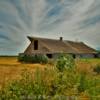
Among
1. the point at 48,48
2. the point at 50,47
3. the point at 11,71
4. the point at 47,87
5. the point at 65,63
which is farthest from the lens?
the point at 50,47

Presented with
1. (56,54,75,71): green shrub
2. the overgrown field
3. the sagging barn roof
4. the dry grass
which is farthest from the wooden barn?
the overgrown field

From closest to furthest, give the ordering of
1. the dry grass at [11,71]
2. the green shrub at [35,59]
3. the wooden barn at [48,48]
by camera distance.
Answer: the dry grass at [11,71] → the green shrub at [35,59] → the wooden barn at [48,48]

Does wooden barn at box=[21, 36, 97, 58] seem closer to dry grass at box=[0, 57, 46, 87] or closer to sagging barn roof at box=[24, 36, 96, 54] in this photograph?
sagging barn roof at box=[24, 36, 96, 54]

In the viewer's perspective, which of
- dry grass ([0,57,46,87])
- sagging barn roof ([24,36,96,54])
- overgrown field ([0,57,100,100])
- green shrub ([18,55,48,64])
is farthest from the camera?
sagging barn roof ([24,36,96,54])

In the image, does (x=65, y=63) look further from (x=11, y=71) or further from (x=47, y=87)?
(x=47, y=87)

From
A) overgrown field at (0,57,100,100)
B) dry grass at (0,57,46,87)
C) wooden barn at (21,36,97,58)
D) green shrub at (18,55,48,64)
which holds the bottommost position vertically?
overgrown field at (0,57,100,100)

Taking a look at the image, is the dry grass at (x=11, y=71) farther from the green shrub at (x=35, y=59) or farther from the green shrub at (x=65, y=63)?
the green shrub at (x=35, y=59)

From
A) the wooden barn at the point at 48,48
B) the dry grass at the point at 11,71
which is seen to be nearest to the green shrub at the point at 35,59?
the wooden barn at the point at 48,48

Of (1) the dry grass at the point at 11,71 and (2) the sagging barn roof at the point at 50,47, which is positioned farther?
(2) the sagging barn roof at the point at 50,47

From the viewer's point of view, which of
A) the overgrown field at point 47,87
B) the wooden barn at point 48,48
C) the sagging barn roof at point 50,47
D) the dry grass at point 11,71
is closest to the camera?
the overgrown field at point 47,87

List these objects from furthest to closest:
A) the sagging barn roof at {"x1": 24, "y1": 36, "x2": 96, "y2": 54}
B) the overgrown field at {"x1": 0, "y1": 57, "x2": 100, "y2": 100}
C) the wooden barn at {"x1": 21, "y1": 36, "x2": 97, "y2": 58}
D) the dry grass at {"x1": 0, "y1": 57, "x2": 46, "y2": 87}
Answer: the sagging barn roof at {"x1": 24, "y1": 36, "x2": 96, "y2": 54}
the wooden barn at {"x1": 21, "y1": 36, "x2": 97, "y2": 58}
the dry grass at {"x1": 0, "y1": 57, "x2": 46, "y2": 87}
the overgrown field at {"x1": 0, "y1": 57, "x2": 100, "y2": 100}

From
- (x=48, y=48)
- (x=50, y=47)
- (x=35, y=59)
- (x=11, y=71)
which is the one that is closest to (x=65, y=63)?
(x=11, y=71)

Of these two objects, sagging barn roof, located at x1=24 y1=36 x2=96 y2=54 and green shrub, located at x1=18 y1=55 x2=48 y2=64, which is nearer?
green shrub, located at x1=18 y1=55 x2=48 y2=64


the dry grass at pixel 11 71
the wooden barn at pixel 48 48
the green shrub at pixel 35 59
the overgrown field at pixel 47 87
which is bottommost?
the overgrown field at pixel 47 87
